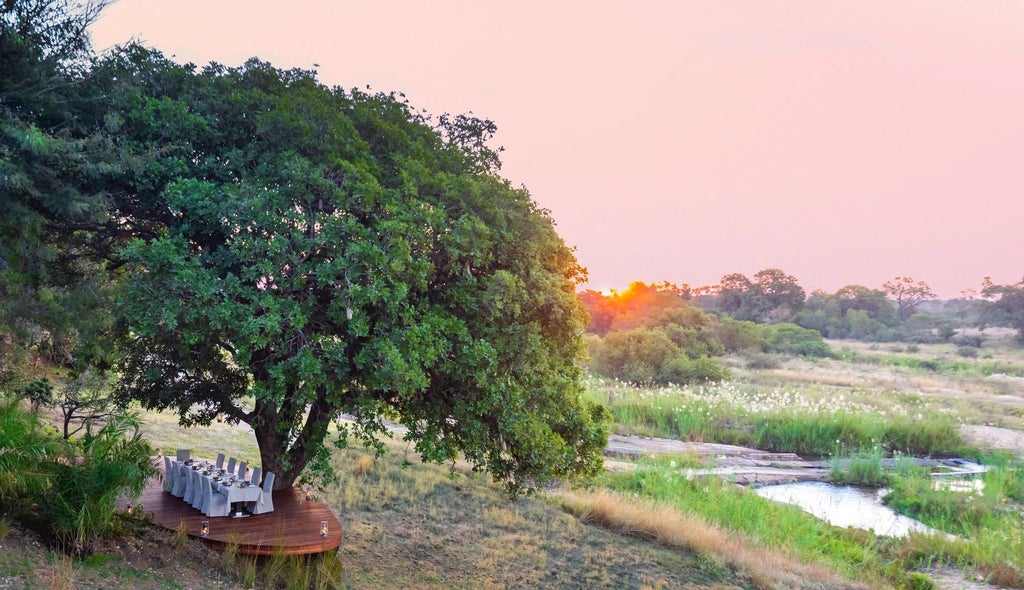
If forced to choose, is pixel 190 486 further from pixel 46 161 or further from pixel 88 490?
pixel 46 161

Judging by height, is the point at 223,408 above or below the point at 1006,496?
above

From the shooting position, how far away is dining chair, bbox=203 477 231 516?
8992 millimetres

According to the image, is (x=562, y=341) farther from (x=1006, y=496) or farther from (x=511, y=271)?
(x=1006, y=496)

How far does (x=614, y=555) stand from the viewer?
12211 mm

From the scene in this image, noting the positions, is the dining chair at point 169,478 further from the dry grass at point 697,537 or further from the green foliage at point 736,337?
the green foliage at point 736,337

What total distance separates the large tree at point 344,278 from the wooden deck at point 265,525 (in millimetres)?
740

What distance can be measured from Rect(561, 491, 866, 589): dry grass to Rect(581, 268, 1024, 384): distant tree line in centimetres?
2220

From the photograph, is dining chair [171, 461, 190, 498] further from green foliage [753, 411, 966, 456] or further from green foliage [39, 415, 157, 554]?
green foliage [753, 411, 966, 456]

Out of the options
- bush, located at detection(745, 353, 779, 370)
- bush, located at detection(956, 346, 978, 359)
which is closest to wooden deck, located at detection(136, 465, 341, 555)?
bush, located at detection(745, 353, 779, 370)

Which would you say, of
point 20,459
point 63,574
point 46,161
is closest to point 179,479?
point 20,459

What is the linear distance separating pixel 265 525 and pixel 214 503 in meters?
0.72

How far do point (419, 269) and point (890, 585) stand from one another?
31.7ft

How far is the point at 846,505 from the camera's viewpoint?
677 inches

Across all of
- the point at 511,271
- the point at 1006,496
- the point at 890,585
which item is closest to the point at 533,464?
the point at 511,271
